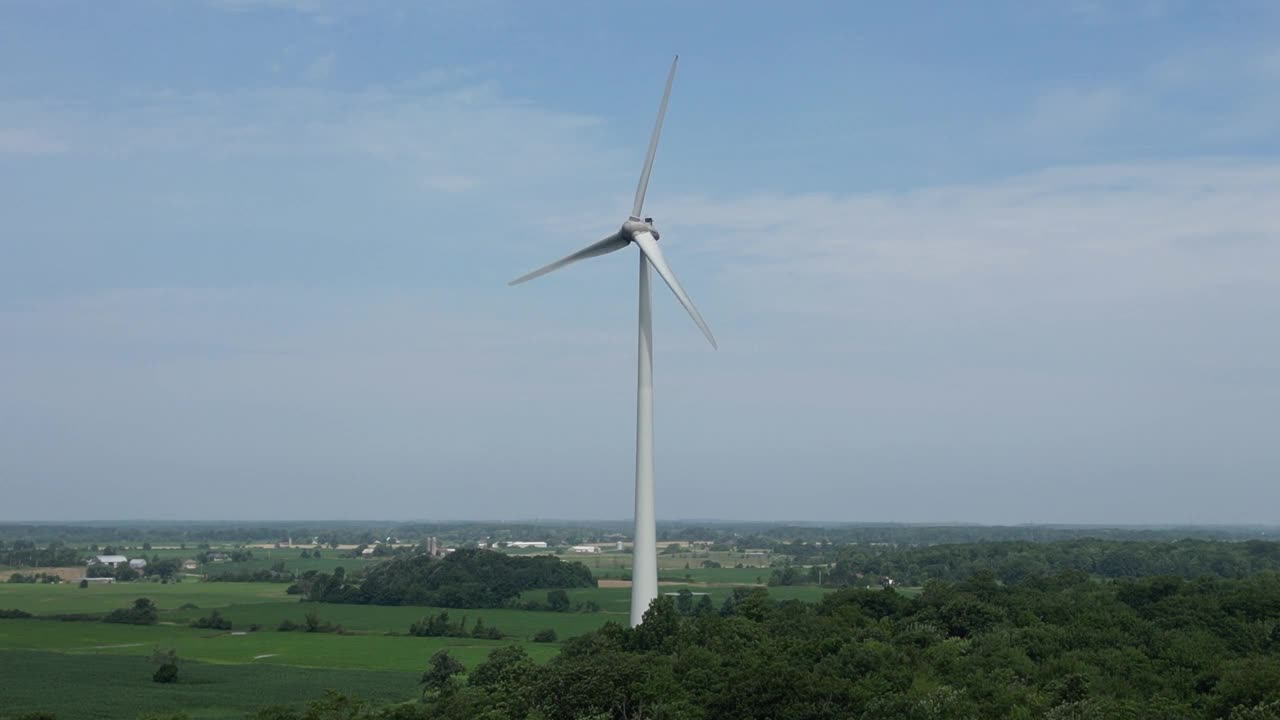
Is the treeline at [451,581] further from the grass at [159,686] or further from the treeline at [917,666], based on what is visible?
the treeline at [917,666]

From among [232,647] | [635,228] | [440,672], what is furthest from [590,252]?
[232,647]

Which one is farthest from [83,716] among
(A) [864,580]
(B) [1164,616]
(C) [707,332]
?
(A) [864,580]

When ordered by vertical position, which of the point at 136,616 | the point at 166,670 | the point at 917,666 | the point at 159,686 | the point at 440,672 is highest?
the point at 917,666

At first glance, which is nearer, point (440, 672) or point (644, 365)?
point (644, 365)

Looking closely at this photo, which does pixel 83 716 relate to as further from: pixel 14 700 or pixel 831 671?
pixel 831 671

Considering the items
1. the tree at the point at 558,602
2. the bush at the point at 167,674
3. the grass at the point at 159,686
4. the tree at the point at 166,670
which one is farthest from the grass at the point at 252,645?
the tree at the point at 558,602

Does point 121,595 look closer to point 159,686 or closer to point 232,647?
point 232,647
